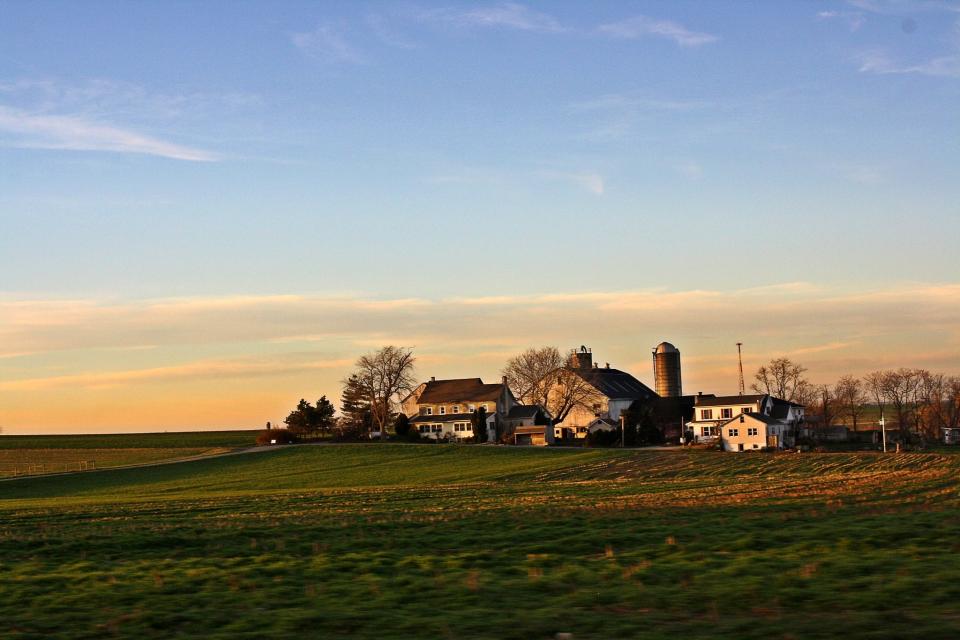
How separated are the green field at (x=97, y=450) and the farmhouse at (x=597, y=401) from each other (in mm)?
41418

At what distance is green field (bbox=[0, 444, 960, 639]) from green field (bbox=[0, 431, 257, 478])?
237 feet

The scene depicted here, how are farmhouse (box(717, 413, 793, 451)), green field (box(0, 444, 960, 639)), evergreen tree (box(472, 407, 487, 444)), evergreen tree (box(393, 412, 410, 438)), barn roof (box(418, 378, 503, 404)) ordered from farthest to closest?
barn roof (box(418, 378, 503, 404)) < evergreen tree (box(393, 412, 410, 438)) < evergreen tree (box(472, 407, 487, 444)) < farmhouse (box(717, 413, 793, 451)) < green field (box(0, 444, 960, 639))

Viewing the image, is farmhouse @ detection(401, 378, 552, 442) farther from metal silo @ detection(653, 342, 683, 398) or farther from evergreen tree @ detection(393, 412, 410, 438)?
metal silo @ detection(653, 342, 683, 398)

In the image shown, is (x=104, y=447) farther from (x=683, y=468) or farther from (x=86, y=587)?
(x=86, y=587)

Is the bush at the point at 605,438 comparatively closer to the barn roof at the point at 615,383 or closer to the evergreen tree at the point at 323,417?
the barn roof at the point at 615,383

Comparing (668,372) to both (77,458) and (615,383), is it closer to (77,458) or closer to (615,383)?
(615,383)

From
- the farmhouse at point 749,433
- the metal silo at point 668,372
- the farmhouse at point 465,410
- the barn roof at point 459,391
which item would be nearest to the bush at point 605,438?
the farmhouse at point 465,410

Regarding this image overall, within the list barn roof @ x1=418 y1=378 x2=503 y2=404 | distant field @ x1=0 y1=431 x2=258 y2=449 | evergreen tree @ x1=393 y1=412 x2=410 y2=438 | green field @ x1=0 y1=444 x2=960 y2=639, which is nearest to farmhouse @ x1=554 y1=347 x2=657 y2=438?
barn roof @ x1=418 y1=378 x2=503 y2=404

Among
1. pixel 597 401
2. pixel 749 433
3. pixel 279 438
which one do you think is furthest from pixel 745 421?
pixel 279 438

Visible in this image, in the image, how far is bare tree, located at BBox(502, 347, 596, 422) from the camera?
13075 centimetres

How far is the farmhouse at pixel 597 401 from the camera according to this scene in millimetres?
128625

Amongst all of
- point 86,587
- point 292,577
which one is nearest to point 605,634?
point 292,577

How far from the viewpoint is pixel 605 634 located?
12.2 m

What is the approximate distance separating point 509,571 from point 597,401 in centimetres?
11361
